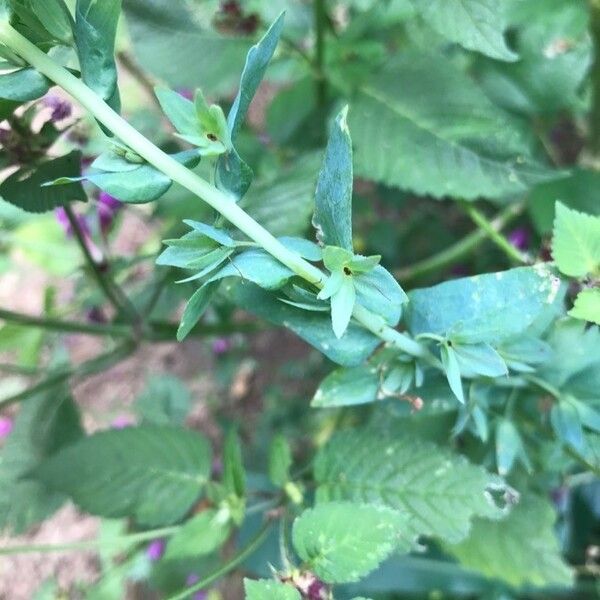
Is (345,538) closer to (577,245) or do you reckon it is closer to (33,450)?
(577,245)

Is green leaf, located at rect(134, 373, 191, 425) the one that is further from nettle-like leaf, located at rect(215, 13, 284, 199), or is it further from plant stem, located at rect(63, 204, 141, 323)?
nettle-like leaf, located at rect(215, 13, 284, 199)

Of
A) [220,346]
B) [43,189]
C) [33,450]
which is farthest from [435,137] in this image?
[220,346]

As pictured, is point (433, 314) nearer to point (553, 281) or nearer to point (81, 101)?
point (553, 281)

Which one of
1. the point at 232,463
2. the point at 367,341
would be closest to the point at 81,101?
the point at 367,341

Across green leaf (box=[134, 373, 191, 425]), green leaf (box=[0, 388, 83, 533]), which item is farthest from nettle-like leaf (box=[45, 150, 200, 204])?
green leaf (box=[134, 373, 191, 425])

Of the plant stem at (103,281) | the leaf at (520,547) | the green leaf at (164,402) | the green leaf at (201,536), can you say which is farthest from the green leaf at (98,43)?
the green leaf at (164,402)

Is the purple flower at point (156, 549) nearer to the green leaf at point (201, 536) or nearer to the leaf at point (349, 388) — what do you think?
the green leaf at point (201, 536)
